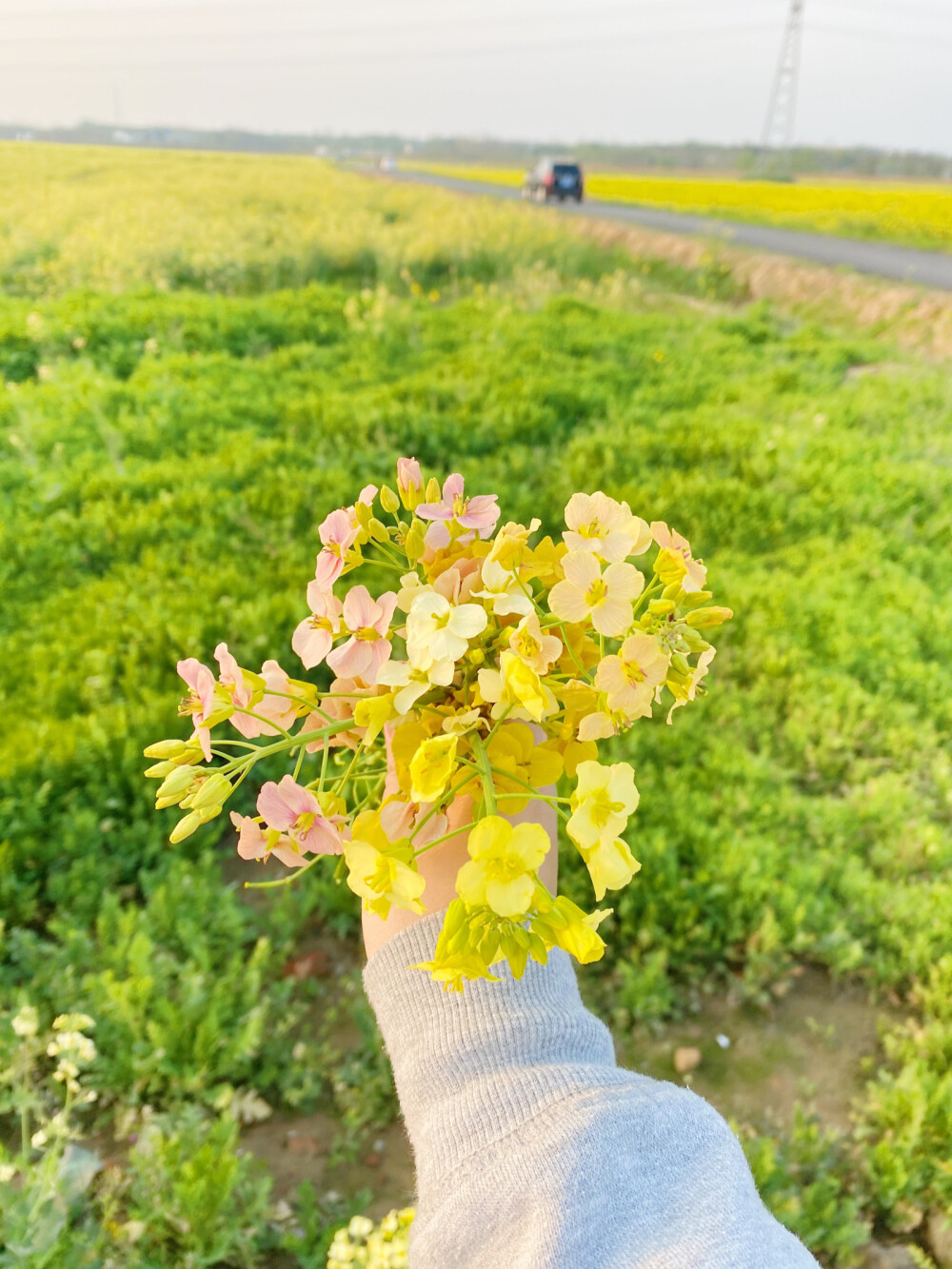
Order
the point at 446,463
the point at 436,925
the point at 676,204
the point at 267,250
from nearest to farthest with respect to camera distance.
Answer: the point at 436,925 → the point at 446,463 → the point at 267,250 → the point at 676,204

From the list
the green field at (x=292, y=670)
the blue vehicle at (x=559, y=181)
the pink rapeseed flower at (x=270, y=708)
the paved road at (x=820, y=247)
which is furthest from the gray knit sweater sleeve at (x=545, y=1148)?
the blue vehicle at (x=559, y=181)

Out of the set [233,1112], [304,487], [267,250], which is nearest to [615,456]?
[304,487]

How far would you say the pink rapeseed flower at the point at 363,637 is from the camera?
2.37ft

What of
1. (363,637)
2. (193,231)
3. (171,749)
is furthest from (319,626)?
(193,231)

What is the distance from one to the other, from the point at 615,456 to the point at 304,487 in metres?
1.80

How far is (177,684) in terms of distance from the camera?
9.00 ft

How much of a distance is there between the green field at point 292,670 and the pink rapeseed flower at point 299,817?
1156mm

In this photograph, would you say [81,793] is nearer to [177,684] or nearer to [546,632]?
[177,684]

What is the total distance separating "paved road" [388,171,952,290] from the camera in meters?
12.2

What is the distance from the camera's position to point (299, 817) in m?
0.72

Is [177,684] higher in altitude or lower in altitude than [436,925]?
lower

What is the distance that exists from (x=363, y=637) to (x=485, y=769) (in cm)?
17

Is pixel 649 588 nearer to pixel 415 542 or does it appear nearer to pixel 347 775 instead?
pixel 415 542

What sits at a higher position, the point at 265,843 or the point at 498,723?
the point at 498,723
